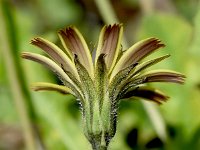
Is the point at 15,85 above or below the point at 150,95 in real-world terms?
above

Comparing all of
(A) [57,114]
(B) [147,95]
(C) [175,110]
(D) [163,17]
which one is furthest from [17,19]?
(B) [147,95]

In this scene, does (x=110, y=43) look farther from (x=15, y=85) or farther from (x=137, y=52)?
(x=15, y=85)

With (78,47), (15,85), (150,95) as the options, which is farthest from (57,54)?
(15,85)

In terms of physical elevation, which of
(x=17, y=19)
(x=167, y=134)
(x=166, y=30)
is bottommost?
(x=167, y=134)

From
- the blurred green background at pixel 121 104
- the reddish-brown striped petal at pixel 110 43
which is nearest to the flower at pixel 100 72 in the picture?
the reddish-brown striped petal at pixel 110 43

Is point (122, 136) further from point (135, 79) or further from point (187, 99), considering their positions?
point (135, 79)

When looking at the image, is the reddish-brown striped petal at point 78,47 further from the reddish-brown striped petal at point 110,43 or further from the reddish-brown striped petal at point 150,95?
the reddish-brown striped petal at point 150,95

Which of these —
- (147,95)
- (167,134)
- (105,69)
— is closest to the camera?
(105,69)
